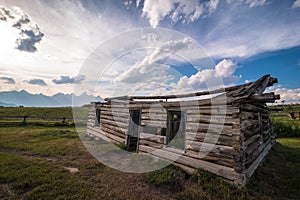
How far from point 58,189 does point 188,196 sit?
4009mm

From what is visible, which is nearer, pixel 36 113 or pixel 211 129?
pixel 211 129

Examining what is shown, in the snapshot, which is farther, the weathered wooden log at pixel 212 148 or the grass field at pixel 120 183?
the weathered wooden log at pixel 212 148

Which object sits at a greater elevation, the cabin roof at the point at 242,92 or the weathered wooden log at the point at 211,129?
the cabin roof at the point at 242,92

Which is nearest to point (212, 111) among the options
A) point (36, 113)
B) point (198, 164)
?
point (198, 164)

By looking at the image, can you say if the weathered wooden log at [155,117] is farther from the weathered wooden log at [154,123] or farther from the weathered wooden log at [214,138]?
the weathered wooden log at [214,138]

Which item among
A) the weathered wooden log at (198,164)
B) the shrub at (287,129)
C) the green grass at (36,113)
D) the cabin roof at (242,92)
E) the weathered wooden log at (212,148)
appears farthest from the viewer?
the green grass at (36,113)

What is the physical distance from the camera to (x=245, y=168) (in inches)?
202

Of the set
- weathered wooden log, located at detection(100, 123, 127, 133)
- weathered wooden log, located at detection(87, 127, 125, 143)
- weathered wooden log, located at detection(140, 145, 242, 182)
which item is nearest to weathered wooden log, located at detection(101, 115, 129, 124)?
weathered wooden log, located at detection(100, 123, 127, 133)

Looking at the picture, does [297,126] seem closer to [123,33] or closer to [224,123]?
[224,123]

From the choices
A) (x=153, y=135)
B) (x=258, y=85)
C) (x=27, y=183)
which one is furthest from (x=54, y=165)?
(x=258, y=85)

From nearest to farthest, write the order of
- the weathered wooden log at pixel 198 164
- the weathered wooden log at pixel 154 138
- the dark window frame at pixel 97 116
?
the weathered wooden log at pixel 198 164 < the weathered wooden log at pixel 154 138 < the dark window frame at pixel 97 116

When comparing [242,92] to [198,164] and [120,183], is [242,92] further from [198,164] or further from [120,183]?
[120,183]

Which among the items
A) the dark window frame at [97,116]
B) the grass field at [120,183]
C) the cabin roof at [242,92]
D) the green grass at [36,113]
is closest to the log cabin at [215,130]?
the cabin roof at [242,92]

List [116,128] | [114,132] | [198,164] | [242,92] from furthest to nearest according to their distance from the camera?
1. [114,132]
2. [116,128]
3. [198,164]
4. [242,92]
